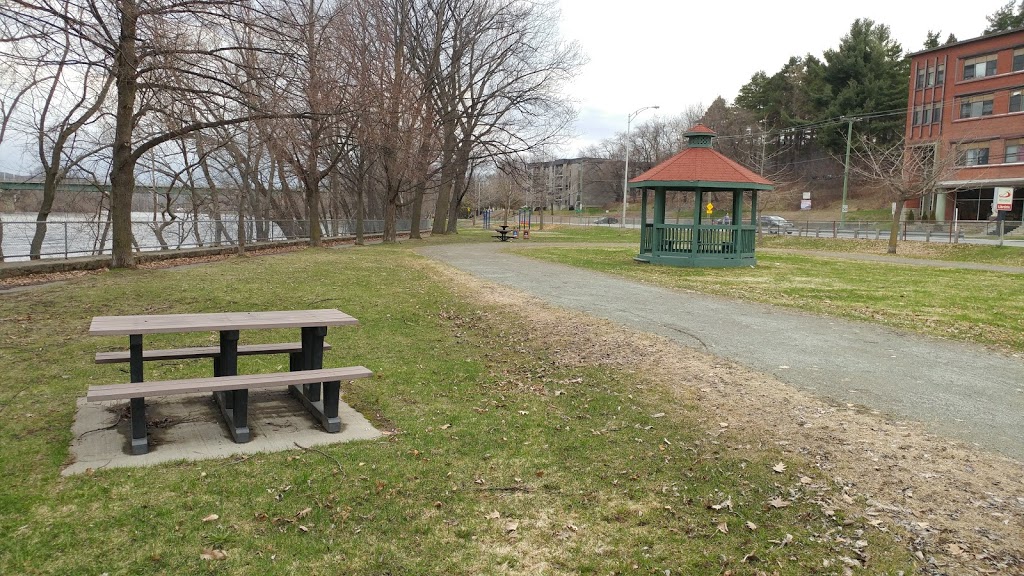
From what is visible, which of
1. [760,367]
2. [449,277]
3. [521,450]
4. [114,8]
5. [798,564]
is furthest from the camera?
[449,277]

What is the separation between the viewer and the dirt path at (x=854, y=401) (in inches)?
155

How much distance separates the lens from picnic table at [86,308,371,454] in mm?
4570

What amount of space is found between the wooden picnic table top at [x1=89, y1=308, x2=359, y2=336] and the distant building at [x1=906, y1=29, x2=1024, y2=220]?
4915 centimetres

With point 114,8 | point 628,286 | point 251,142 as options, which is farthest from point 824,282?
point 251,142

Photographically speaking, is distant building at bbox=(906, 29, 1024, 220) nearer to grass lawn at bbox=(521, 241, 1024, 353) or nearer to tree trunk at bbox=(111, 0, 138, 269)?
grass lawn at bbox=(521, 241, 1024, 353)

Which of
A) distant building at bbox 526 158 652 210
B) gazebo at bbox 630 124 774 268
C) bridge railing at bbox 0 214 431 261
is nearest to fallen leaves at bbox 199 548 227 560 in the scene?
bridge railing at bbox 0 214 431 261

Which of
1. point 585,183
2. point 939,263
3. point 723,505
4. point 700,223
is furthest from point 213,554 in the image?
point 585,183

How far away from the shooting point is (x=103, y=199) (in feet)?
90.7

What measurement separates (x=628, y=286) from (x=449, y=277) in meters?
4.40

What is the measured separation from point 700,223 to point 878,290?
7.46 meters

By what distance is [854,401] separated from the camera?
621cm

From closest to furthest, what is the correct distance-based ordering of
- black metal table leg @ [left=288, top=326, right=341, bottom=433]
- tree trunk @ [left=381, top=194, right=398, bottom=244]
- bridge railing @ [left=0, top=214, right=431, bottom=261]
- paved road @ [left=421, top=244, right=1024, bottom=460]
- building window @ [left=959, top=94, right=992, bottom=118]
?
black metal table leg @ [left=288, top=326, right=341, bottom=433]
paved road @ [left=421, top=244, right=1024, bottom=460]
bridge railing @ [left=0, top=214, right=431, bottom=261]
tree trunk @ [left=381, top=194, right=398, bottom=244]
building window @ [left=959, top=94, right=992, bottom=118]

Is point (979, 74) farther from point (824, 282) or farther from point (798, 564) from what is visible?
point (798, 564)

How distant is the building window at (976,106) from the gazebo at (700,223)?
3815 centimetres
